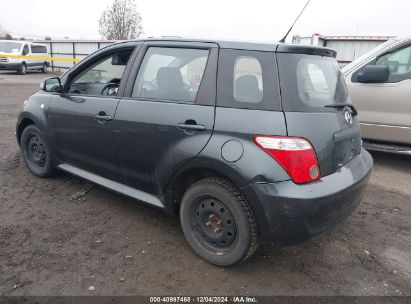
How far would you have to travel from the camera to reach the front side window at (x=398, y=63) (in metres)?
4.98

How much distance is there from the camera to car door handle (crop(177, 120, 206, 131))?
8.76 ft

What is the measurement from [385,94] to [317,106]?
9.86 ft

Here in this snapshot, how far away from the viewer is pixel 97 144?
11.3 feet

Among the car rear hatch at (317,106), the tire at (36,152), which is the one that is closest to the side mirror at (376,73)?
the car rear hatch at (317,106)

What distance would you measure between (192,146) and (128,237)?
1103 millimetres

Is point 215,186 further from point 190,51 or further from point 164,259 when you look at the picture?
point 190,51

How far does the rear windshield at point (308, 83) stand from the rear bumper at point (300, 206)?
55cm

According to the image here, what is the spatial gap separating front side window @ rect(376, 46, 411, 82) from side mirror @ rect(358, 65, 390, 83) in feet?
0.50

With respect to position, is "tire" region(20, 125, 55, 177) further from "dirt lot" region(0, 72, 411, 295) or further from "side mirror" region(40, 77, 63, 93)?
"side mirror" region(40, 77, 63, 93)

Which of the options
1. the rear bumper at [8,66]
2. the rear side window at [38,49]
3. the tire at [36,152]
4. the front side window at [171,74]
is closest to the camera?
the front side window at [171,74]

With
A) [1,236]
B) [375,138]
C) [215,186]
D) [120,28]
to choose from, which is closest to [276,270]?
[215,186]

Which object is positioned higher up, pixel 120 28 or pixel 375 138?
pixel 120 28

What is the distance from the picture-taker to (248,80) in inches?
104

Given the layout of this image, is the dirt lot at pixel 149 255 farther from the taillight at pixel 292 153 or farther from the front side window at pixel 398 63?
the front side window at pixel 398 63
